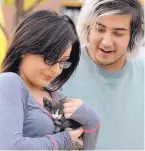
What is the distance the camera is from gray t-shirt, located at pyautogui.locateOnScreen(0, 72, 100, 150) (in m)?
1.02

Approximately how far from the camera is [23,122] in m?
1.06

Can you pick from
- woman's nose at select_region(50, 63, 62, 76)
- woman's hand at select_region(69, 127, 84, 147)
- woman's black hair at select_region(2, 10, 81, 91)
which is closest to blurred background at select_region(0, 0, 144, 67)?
woman's black hair at select_region(2, 10, 81, 91)

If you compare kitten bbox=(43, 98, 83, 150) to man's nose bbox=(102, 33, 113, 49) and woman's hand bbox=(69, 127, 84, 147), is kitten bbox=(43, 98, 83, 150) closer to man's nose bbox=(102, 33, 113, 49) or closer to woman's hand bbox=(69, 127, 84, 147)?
woman's hand bbox=(69, 127, 84, 147)

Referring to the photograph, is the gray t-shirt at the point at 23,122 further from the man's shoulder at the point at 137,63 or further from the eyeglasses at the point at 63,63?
the man's shoulder at the point at 137,63

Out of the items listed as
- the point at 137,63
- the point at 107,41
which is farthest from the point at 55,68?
the point at 137,63

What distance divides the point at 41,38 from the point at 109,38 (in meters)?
0.55

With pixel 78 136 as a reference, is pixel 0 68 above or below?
above

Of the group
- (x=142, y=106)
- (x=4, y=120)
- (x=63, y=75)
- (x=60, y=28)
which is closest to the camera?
(x=4, y=120)

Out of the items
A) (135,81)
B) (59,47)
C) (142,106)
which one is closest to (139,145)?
(142,106)

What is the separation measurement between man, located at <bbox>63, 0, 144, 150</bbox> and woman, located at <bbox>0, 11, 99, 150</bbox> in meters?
0.41

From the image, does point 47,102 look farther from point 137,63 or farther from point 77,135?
point 137,63

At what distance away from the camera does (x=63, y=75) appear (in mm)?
1299

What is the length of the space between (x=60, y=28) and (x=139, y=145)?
0.77 meters

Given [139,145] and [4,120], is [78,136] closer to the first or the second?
[4,120]
